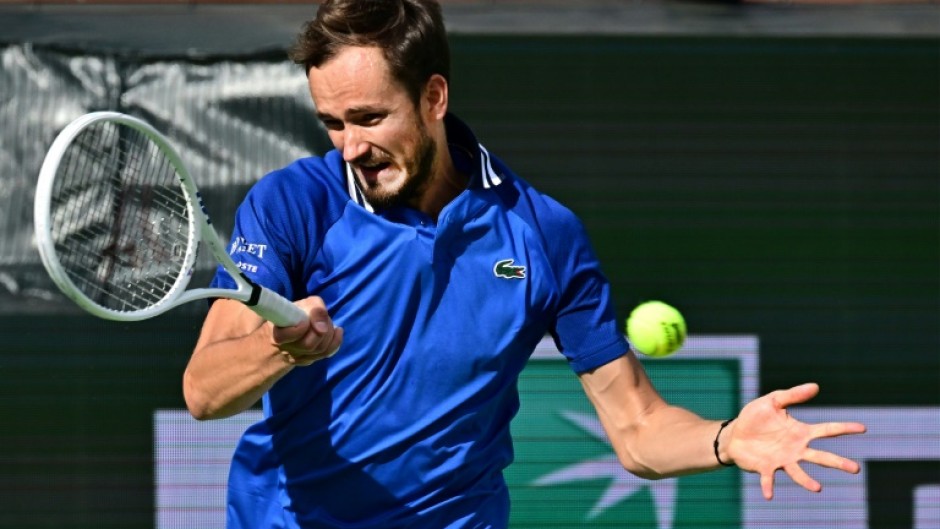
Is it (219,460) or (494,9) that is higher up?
(494,9)

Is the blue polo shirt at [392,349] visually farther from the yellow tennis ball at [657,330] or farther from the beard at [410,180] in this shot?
the yellow tennis ball at [657,330]

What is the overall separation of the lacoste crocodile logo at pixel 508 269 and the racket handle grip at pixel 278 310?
589mm

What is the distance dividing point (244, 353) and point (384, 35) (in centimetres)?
65

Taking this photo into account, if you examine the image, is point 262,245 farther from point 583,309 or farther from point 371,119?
point 583,309

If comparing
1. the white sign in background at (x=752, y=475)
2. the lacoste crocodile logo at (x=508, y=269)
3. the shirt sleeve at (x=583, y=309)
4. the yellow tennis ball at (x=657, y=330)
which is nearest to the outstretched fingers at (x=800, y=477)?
the shirt sleeve at (x=583, y=309)

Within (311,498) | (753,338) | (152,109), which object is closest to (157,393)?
(152,109)

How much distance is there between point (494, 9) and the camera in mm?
4121

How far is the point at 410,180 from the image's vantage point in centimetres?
264

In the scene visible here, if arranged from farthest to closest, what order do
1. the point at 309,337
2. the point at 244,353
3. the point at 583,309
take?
1. the point at 583,309
2. the point at 244,353
3. the point at 309,337

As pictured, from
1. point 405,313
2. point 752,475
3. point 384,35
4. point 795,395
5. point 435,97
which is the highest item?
point 384,35

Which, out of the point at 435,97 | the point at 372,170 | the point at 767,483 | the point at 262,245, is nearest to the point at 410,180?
the point at 372,170

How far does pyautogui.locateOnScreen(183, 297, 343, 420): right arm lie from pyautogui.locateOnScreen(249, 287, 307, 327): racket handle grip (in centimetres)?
1

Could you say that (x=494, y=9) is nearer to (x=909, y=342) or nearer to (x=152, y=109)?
(x=152, y=109)

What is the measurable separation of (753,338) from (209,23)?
183 centimetres
